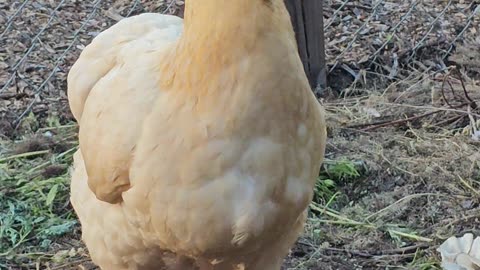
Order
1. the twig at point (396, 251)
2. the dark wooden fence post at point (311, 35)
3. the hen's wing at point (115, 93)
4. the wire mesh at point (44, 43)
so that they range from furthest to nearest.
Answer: the wire mesh at point (44, 43) → the dark wooden fence post at point (311, 35) → the twig at point (396, 251) → the hen's wing at point (115, 93)

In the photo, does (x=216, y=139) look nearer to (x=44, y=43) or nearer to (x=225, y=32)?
(x=225, y=32)

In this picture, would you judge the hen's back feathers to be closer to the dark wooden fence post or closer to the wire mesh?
the dark wooden fence post

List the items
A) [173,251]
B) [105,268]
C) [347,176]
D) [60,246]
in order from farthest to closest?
Result: 1. [347,176]
2. [60,246]
3. [105,268]
4. [173,251]

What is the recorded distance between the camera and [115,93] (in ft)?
7.28

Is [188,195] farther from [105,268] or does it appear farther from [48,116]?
[48,116]

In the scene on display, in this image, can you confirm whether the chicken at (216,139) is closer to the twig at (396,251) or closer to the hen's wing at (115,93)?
the hen's wing at (115,93)

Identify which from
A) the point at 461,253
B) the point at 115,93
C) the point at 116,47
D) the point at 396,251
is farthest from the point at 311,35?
the point at 115,93

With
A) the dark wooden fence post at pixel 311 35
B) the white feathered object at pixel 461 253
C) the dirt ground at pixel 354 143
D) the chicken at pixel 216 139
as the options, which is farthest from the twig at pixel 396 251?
the dark wooden fence post at pixel 311 35

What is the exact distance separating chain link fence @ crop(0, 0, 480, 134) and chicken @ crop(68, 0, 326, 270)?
206 cm

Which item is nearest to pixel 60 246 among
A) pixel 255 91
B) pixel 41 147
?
pixel 41 147

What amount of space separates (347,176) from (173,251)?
1.51 metres

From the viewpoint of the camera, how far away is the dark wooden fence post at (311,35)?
3.88 meters

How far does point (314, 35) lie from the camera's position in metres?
4.01

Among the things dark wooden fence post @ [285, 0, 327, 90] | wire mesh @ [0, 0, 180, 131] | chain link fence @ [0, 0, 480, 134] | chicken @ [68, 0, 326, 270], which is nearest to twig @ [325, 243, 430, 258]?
chicken @ [68, 0, 326, 270]
